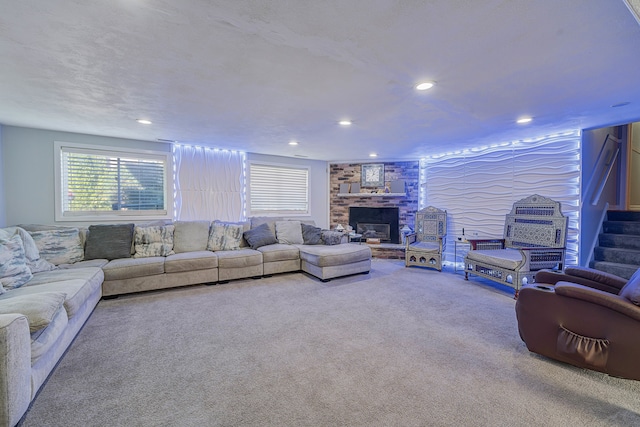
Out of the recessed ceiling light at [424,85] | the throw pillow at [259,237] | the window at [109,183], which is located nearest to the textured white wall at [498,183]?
the recessed ceiling light at [424,85]

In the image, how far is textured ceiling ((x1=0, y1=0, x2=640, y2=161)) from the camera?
147cm

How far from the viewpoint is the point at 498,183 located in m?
4.84

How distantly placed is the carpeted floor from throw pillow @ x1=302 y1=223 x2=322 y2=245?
6.45 feet

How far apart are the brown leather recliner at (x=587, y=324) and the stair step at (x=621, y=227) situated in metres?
2.98

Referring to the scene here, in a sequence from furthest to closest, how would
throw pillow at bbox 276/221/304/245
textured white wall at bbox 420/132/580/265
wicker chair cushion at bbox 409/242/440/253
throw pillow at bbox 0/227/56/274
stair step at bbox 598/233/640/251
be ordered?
throw pillow at bbox 276/221/304/245 → wicker chair cushion at bbox 409/242/440/253 → textured white wall at bbox 420/132/580/265 → stair step at bbox 598/233/640/251 → throw pillow at bbox 0/227/56/274

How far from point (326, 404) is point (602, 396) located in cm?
179

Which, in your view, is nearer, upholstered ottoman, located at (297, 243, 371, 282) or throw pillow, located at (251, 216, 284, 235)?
upholstered ottoman, located at (297, 243, 371, 282)

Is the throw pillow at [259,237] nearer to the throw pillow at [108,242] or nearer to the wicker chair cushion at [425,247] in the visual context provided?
the throw pillow at [108,242]

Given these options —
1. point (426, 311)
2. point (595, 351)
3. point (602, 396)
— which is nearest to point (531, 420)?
point (602, 396)

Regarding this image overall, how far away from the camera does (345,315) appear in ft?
9.68

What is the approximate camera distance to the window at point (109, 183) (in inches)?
162

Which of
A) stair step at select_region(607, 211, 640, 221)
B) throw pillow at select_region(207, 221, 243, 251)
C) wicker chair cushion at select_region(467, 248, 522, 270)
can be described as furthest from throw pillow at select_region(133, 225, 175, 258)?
stair step at select_region(607, 211, 640, 221)

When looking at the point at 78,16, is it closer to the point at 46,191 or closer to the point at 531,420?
the point at 531,420

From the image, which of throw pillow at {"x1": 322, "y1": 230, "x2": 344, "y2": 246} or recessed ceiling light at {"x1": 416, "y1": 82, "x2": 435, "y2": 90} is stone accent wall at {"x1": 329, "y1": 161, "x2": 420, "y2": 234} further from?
recessed ceiling light at {"x1": 416, "y1": 82, "x2": 435, "y2": 90}
